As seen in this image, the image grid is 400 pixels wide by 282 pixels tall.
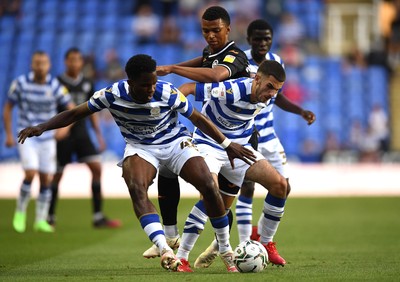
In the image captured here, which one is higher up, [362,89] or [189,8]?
[189,8]

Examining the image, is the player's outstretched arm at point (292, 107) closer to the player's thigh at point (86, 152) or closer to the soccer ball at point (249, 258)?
the soccer ball at point (249, 258)

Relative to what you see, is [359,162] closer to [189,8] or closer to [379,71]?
[379,71]

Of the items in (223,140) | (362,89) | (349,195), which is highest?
(223,140)

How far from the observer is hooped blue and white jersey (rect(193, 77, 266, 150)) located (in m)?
8.70

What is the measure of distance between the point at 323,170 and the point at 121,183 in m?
4.78

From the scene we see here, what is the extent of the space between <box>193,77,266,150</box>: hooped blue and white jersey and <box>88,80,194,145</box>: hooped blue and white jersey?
0.55 m

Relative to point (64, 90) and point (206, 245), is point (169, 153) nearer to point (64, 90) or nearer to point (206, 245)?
point (206, 245)

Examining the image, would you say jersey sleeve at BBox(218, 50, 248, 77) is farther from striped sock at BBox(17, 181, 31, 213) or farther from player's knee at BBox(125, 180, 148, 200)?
striped sock at BBox(17, 181, 31, 213)

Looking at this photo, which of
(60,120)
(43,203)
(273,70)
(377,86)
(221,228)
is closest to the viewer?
Result: (60,120)

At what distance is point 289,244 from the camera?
37.7ft

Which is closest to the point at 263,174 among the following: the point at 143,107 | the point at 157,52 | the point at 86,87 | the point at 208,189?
the point at 208,189

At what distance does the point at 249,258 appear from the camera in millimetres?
8172

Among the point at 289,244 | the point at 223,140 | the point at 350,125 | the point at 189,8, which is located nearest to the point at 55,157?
the point at 289,244

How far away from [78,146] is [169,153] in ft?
20.8
